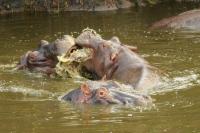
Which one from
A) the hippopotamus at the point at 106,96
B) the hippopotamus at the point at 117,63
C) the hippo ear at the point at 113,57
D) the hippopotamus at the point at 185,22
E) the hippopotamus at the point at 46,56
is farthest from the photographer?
the hippopotamus at the point at 185,22

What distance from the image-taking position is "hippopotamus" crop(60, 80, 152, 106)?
7781 mm

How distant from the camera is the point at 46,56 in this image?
11008 mm

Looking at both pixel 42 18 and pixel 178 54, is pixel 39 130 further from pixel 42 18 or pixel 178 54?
pixel 42 18

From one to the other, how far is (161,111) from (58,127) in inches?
53.0

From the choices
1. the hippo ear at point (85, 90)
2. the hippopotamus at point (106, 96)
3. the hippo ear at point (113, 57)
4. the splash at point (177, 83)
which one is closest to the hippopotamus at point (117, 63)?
the hippo ear at point (113, 57)

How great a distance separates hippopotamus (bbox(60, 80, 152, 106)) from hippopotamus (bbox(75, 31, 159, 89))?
0.93m

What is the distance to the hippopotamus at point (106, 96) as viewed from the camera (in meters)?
7.78

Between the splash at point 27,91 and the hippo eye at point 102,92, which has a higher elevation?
the hippo eye at point 102,92

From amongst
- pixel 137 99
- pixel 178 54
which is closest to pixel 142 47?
pixel 178 54

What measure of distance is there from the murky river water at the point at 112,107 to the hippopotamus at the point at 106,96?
14 centimetres

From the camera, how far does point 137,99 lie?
25.5ft

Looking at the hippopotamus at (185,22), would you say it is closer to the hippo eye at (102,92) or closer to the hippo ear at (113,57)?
the hippo ear at (113,57)

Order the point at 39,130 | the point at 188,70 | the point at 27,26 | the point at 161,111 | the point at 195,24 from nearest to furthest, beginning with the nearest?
1. the point at 39,130
2. the point at 161,111
3. the point at 188,70
4. the point at 195,24
5. the point at 27,26

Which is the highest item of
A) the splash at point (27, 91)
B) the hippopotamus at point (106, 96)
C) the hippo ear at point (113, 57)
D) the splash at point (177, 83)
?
the hippo ear at point (113, 57)
